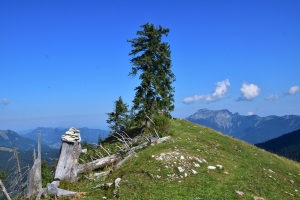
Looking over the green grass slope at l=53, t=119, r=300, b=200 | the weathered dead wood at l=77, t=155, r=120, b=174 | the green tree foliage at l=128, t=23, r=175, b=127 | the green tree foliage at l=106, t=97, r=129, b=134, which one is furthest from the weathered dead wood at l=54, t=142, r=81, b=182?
the green tree foliage at l=106, t=97, r=129, b=134

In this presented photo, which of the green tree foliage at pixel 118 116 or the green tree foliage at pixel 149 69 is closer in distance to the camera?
the green tree foliage at pixel 149 69

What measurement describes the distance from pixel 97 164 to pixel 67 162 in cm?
519

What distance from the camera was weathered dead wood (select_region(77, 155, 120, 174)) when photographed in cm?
2048

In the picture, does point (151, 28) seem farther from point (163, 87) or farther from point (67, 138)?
point (67, 138)

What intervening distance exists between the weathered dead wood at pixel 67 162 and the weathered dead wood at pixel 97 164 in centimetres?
328

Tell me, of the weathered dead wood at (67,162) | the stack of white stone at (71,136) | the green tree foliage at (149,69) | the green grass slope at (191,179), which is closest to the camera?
the green grass slope at (191,179)

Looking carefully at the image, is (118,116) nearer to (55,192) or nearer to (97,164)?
(97,164)

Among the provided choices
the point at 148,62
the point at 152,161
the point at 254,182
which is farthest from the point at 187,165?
the point at 148,62

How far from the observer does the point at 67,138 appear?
53.8 ft

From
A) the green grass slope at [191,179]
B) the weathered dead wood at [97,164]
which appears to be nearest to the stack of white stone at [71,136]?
the green grass slope at [191,179]

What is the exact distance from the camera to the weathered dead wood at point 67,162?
53.0ft

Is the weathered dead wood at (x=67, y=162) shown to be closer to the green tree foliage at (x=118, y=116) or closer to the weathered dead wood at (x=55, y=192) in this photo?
the weathered dead wood at (x=55, y=192)

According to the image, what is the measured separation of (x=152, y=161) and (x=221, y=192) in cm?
503

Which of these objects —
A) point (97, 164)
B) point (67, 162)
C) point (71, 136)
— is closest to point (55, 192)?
point (67, 162)
